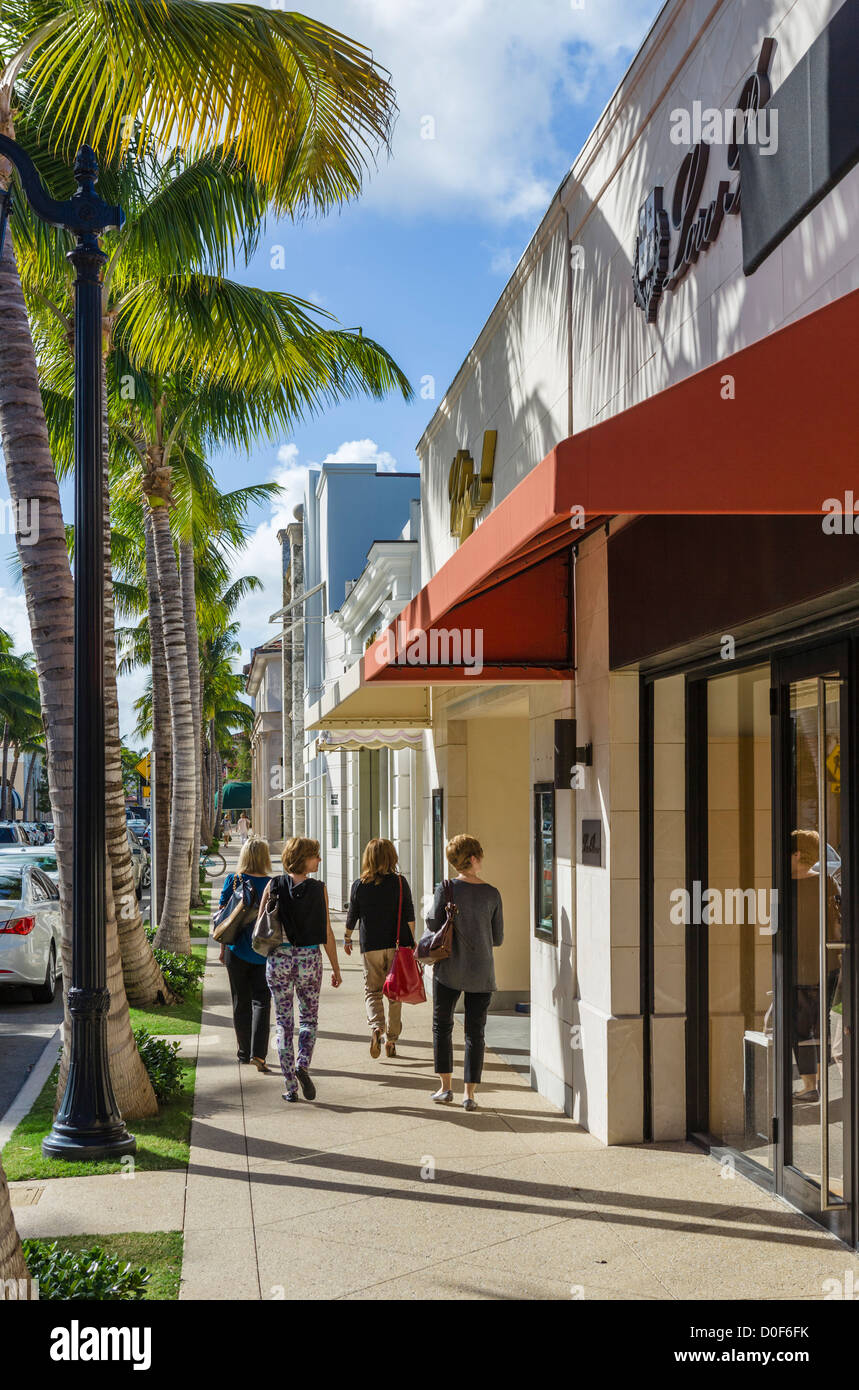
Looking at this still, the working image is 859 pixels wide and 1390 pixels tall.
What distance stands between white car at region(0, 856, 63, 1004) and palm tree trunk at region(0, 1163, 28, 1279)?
9.90 metres

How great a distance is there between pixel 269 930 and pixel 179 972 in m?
5.04

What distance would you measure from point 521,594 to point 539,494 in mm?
4143

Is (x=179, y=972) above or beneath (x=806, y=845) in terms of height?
beneath

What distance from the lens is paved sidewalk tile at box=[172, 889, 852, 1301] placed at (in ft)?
17.9

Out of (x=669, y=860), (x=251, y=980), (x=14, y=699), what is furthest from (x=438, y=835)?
(x=14, y=699)

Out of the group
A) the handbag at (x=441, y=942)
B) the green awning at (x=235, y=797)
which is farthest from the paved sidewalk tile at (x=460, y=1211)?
the green awning at (x=235, y=797)

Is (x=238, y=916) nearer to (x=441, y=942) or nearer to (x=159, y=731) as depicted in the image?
(x=441, y=942)

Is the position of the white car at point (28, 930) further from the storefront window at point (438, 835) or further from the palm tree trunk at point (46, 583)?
the palm tree trunk at point (46, 583)

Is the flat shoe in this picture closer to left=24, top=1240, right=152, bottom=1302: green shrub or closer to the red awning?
left=24, top=1240, right=152, bottom=1302: green shrub

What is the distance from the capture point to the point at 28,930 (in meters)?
14.1

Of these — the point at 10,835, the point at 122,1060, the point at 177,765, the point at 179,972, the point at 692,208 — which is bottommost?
the point at 179,972

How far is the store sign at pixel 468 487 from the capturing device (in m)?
11.9

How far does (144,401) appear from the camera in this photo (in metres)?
15.4
